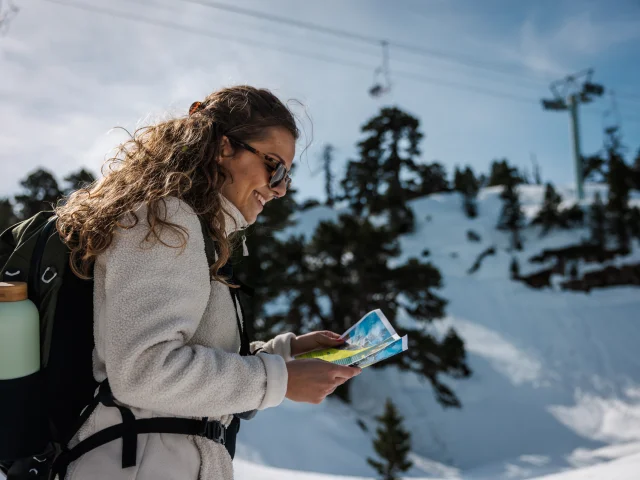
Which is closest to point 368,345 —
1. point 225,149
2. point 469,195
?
point 225,149

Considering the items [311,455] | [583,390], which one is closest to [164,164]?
[311,455]

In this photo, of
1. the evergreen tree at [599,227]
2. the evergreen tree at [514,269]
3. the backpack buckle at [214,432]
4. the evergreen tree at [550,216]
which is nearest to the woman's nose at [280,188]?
the backpack buckle at [214,432]

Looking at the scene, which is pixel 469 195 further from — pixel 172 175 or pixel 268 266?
pixel 172 175

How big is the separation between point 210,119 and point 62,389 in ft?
2.83

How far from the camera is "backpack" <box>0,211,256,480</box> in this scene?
116cm

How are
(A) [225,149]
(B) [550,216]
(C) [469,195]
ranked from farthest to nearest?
(C) [469,195], (B) [550,216], (A) [225,149]

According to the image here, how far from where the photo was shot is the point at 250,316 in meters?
12.5

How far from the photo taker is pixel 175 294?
3.63 ft

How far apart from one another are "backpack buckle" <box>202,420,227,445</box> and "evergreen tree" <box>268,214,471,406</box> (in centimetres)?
1295

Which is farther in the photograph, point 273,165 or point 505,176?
point 505,176

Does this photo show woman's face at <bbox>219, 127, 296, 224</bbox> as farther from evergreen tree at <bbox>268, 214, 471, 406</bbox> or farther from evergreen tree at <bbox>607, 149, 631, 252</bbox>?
evergreen tree at <bbox>607, 149, 631, 252</bbox>

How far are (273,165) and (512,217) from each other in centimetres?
2998

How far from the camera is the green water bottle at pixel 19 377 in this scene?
45.1 inches

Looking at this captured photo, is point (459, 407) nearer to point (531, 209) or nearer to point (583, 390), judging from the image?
point (583, 390)
